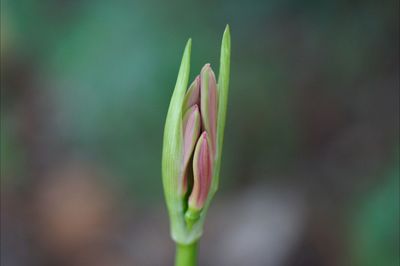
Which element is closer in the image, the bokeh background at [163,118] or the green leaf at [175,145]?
the green leaf at [175,145]

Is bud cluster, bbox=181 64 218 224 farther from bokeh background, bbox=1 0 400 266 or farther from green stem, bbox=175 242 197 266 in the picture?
bokeh background, bbox=1 0 400 266

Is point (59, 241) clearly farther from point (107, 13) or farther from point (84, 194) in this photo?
point (107, 13)

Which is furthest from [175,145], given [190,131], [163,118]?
[163,118]

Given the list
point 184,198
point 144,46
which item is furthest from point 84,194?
point 184,198

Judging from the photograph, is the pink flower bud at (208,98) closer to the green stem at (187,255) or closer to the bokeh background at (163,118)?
the green stem at (187,255)

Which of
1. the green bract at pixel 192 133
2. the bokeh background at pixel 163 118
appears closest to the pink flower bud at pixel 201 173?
the green bract at pixel 192 133

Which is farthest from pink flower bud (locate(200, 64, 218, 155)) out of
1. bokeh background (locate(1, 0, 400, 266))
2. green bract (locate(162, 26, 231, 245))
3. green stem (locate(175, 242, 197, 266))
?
bokeh background (locate(1, 0, 400, 266))

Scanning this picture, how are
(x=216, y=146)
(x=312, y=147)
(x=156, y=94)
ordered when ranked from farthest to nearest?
(x=312, y=147) → (x=156, y=94) → (x=216, y=146)

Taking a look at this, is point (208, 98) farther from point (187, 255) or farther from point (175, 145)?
point (187, 255)
